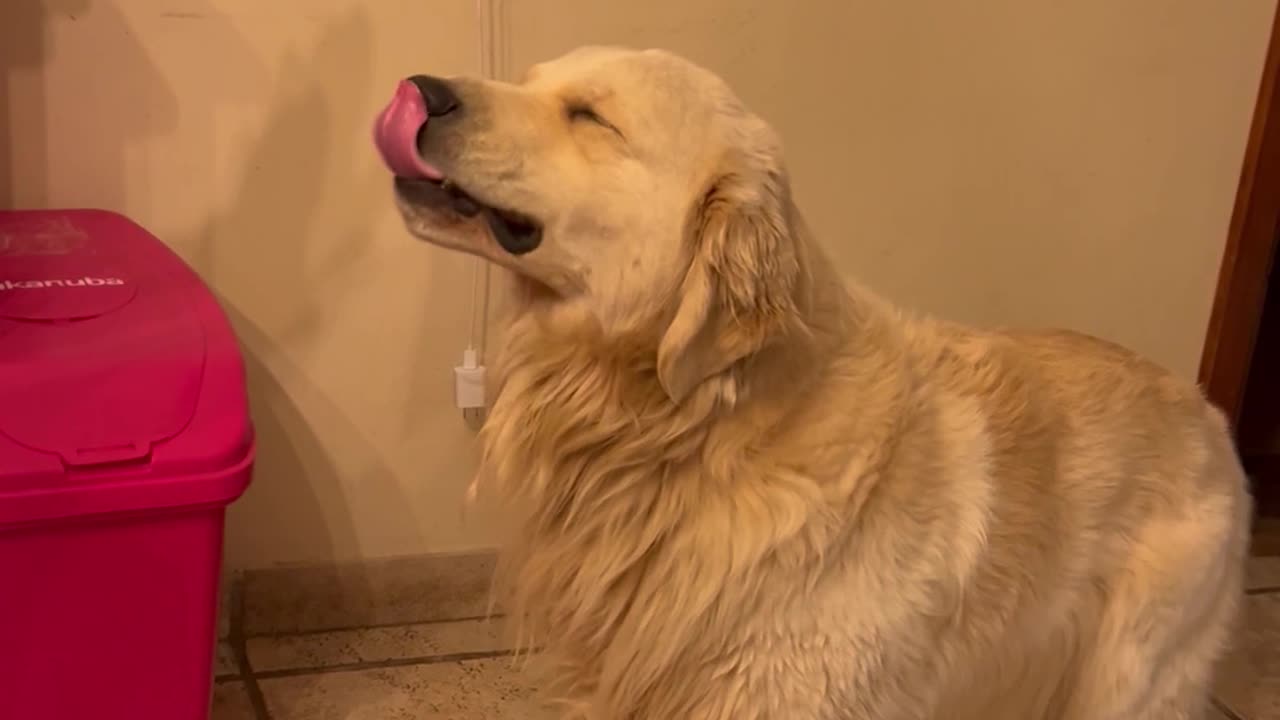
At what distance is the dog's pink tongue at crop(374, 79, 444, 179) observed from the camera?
113cm

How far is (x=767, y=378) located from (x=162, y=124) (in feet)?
3.09

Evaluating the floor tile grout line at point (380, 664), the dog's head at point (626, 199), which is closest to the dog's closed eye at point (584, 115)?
the dog's head at point (626, 199)

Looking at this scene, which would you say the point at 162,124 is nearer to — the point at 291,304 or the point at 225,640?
the point at 291,304

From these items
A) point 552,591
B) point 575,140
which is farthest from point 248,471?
point 575,140

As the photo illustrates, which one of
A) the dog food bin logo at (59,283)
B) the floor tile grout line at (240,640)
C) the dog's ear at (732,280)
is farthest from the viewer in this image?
the floor tile grout line at (240,640)

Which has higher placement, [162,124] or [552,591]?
[162,124]

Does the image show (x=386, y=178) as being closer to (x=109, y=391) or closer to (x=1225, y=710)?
(x=109, y=391)

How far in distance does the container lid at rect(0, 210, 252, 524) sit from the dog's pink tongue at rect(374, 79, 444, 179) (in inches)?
14.0

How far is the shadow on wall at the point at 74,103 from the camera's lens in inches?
62.9

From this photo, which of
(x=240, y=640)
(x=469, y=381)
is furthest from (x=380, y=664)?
(x=469, y=381)

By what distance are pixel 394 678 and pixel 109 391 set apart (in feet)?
2.49

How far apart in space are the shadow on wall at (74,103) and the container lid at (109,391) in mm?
212

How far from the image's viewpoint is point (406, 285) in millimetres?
1856

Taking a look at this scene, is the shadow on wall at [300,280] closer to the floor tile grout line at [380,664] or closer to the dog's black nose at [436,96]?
the floor tile grout line at [380,664]
